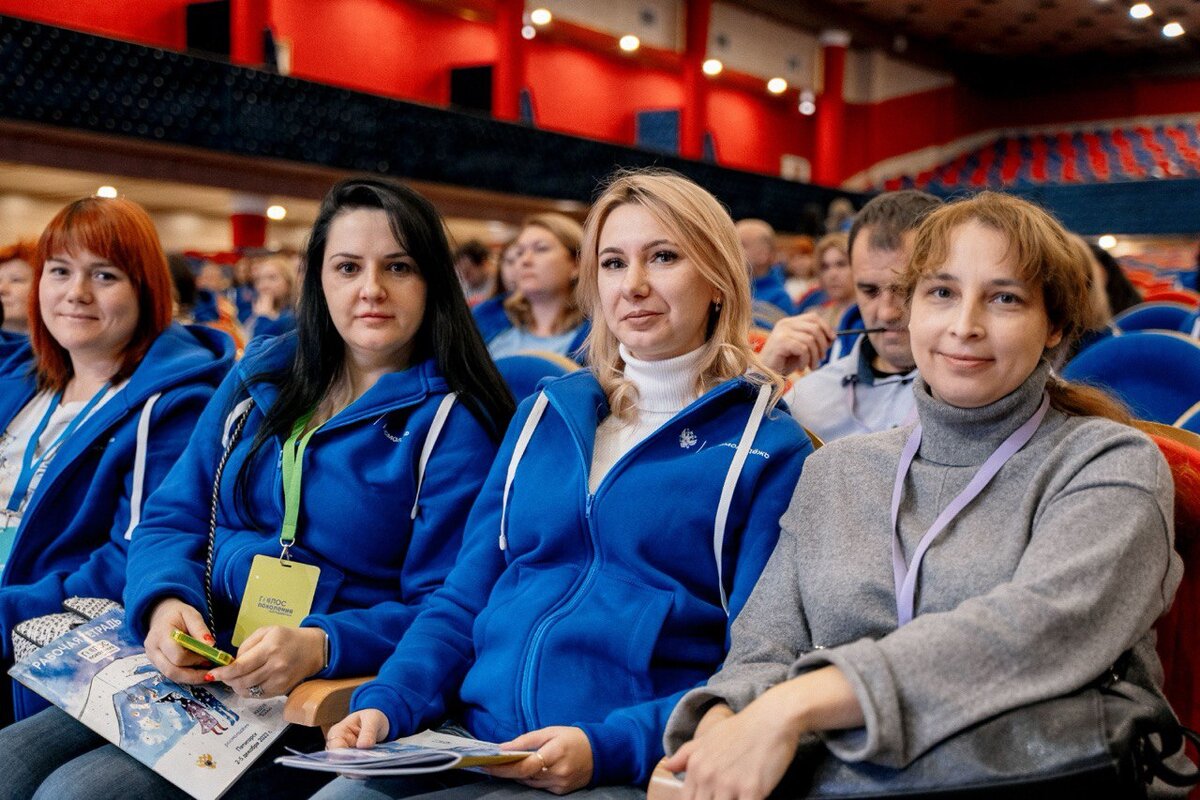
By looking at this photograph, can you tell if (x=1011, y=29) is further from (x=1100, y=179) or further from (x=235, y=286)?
(x=235, y=286)

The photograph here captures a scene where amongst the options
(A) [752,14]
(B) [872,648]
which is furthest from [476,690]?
(A) [752,14]

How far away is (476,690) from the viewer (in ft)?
5.40

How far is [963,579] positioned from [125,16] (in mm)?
12663

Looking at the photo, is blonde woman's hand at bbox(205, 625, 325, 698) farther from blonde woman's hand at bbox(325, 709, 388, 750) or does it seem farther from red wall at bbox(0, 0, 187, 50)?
red wall at bbox(0, 0, 187, 50)

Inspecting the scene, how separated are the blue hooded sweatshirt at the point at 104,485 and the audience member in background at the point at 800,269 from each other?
17.5 ft

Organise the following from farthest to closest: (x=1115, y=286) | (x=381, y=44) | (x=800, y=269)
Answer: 1. (x=381, y=44)
2. (x=800, y=269)
3. (x=1115, y=286)

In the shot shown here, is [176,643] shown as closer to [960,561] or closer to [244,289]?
[960,561]

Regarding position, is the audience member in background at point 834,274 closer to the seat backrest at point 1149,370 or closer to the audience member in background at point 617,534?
the seat backrest at point 1149,370

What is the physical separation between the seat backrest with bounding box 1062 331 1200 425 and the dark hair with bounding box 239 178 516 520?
3.90 feet

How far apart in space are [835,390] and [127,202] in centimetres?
157

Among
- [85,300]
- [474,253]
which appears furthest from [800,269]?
[85,300]

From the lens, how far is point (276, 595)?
6.23ft

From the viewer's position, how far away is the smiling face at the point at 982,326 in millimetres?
1350

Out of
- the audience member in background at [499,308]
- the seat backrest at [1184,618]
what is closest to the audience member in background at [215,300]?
the audience member in background at [499,308]
